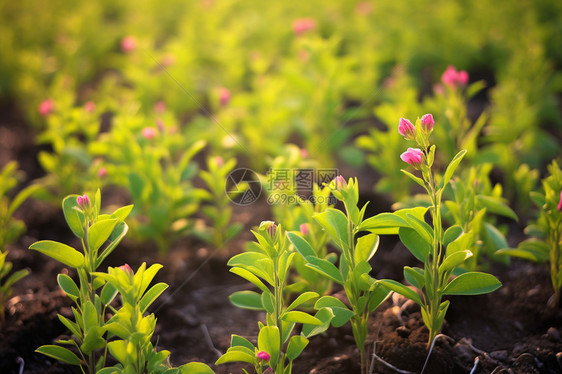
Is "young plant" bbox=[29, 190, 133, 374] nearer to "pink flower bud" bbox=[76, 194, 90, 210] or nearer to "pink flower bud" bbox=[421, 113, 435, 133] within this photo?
"pink flower bud" bbox=[76, 194, 90, 210]

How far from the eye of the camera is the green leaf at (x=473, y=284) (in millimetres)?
1262

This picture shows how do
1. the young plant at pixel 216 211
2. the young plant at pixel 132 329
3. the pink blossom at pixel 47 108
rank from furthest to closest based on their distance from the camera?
the pink blossom at pixel 47 108 < the young plant at pixel 216 211 < the young plant at pixel 132 329

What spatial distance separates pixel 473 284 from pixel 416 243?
0.19 metres

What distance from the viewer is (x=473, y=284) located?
1280 mm

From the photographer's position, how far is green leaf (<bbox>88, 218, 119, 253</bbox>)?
49.0 inches

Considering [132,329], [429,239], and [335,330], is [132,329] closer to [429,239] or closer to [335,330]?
[335,330]

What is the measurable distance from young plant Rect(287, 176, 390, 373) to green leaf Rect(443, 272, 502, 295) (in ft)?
0.61

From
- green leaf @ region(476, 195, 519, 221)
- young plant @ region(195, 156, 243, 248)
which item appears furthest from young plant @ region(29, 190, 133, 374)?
green leaf @ region(476, 195, 519, 221)

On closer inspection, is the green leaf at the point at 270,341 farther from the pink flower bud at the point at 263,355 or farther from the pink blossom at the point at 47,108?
the pink blossom at the point at 47,108

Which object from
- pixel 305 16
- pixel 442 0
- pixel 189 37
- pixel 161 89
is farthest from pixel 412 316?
pixel 442 0

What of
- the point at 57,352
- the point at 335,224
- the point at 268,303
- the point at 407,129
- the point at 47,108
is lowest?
the point at 57,352

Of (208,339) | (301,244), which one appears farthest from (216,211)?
(301,244)

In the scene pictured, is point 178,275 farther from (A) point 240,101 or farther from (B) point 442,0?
(B) point 442,0

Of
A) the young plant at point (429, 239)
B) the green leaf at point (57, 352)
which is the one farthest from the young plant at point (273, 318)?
the green leaf at point (57, 352)
